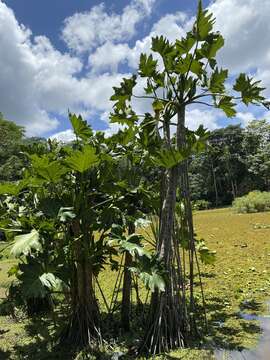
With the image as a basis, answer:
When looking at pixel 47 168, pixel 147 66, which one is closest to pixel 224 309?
pixel 47 168

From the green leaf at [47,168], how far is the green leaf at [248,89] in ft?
5.64

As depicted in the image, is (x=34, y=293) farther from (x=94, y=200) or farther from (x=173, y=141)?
(x=173, y=141)

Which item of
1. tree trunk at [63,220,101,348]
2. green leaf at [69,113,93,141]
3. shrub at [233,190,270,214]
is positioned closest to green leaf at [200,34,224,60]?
green leaf at [69,113,93,141]

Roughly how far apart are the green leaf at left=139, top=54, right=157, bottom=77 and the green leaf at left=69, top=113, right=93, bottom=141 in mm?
738

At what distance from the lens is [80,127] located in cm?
376

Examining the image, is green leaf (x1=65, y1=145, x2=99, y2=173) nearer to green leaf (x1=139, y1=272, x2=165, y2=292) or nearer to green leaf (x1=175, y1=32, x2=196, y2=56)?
green leaf (x1=139, y1=272, x2=165, y2=292)

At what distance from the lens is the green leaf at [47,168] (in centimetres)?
301

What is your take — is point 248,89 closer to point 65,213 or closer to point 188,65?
point 188,65

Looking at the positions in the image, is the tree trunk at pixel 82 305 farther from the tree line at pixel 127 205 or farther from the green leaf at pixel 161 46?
the green leaf at pixel 161 46

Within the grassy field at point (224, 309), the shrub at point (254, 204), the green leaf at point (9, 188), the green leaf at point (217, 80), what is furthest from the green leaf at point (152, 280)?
the shrub at point (254, 204)

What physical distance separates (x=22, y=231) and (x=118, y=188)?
0.94m

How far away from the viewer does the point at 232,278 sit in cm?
559

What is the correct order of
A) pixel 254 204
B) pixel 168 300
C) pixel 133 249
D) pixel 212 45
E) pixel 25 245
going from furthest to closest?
pixel 254 204 → pixel 212 45 → pixel 168 300 → pixel 133 249 → pixel 25 245

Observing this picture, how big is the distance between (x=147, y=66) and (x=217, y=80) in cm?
68
